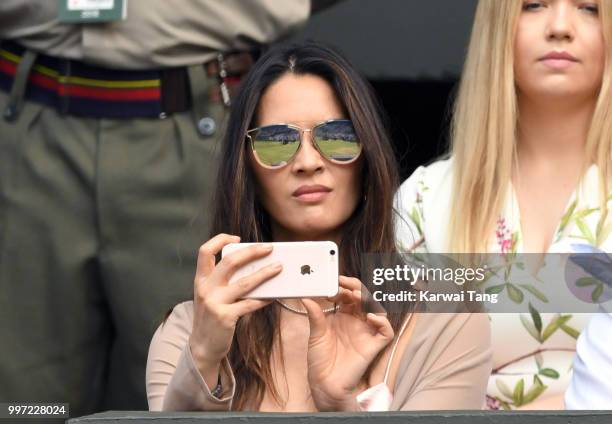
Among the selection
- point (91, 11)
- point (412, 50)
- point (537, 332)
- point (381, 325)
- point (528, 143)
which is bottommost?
point (537, 332)

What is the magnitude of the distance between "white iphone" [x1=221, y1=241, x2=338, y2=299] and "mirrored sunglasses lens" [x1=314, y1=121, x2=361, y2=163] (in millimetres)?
302

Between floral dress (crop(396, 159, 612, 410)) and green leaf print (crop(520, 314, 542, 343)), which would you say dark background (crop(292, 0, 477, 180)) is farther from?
green leaf print (crop(520, 314, 542, 343))

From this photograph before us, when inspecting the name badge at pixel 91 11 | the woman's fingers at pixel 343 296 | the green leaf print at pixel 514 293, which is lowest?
the green leaf print at pixel 514 293

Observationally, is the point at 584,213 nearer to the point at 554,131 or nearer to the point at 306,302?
the point at 554,131

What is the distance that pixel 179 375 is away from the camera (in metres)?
2.67

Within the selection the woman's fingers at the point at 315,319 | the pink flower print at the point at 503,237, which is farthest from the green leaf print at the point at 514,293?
the woman's fingers at the point at 315,319

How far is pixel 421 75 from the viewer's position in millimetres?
4234

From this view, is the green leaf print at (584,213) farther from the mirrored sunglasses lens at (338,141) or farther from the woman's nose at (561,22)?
the mirrored sunglasses lens at (338,141)

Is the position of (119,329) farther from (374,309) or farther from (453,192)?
(374,309)

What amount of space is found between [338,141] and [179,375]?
0.51 metres

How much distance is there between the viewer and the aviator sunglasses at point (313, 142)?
9.50ft

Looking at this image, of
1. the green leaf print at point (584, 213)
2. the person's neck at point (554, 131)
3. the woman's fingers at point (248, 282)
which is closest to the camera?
the woman's fingers at point (248, 282)

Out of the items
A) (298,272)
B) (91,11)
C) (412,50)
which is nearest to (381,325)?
(298,272)

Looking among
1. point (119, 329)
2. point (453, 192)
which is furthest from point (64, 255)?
point (453, 192)
